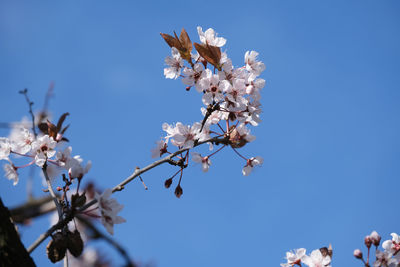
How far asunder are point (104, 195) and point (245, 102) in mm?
1096

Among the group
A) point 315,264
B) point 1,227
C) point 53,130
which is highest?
point 53,130

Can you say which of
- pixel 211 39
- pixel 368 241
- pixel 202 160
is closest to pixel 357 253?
pixel 368 241

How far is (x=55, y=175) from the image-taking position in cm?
224

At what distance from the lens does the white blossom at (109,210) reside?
174 centimetres

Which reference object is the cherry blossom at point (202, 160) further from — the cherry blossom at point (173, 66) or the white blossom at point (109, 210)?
the white blossom at point (109, 210)

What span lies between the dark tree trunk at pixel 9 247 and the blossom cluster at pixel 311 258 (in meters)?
1.75

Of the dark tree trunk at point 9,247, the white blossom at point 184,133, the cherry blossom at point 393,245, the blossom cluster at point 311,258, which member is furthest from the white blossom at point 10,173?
the cherry blossom at point 393,245

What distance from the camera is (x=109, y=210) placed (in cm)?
179

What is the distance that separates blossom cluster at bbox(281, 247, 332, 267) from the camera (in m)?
2.39

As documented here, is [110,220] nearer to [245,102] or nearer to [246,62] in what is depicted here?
[245,102]

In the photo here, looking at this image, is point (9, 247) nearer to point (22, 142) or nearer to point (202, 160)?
point (22, 142)

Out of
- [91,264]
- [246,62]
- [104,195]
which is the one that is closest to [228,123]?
[246,62]

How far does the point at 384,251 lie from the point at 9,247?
2.41 m

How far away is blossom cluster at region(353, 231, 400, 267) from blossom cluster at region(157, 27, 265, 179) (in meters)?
1.14
